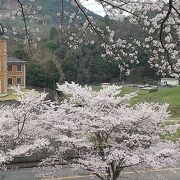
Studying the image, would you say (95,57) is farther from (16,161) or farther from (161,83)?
(16,161)

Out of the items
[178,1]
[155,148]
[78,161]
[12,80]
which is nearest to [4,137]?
[78,161]

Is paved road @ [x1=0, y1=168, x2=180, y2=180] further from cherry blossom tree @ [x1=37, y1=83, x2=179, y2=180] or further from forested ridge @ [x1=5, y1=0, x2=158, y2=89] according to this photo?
forested ridge @ [x1=5, y1=0, x2=158, y2=89]

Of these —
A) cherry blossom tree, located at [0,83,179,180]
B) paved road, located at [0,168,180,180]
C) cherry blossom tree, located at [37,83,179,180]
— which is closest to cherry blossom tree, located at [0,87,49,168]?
cherry blossom tree, located at [0,83,179,180]

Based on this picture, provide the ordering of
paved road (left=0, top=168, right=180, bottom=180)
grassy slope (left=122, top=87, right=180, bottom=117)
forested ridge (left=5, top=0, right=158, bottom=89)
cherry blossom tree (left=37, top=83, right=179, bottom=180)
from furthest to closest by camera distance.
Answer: forested ridge (left=5, top=0, right=158, bottom=89), grassy slope (left=122, top=87, right=180, bottom=117), paved road (left=0, top=168, right=180, bottom=180), cherry blossom tree (left=37, top=83, right=179, bottom=180)

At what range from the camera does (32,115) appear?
9.44 m

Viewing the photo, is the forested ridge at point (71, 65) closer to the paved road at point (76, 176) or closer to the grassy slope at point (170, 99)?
the grassy slope at point (170, 99)

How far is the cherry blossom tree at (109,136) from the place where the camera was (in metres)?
8.76

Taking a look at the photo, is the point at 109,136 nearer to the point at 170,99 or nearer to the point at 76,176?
the point at 76,176

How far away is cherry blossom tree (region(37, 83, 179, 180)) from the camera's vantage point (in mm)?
8758

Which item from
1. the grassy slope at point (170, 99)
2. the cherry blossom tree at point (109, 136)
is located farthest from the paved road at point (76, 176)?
the grassy slope at point (170, 99)

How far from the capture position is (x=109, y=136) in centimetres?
925

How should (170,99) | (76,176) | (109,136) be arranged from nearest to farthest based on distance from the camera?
1. (109,136)
2. (76,176)
3. (170,99)

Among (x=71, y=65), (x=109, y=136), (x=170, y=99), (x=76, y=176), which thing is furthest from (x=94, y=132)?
(x=71, y=65)

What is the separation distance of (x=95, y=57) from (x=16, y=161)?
26.3m
